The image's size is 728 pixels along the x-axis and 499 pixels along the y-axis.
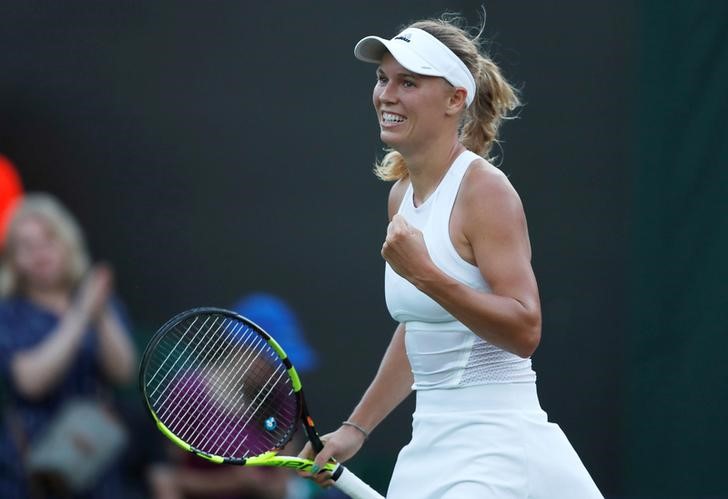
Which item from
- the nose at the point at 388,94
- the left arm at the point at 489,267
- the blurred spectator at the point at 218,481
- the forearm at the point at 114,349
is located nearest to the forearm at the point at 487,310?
the left arm at the point at 489,267

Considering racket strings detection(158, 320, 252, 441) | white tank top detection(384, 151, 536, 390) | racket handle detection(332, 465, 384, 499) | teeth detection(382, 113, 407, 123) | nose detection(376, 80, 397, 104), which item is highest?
nose detection(376, 80, 397, 104)

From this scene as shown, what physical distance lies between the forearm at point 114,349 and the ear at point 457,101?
73.2 inches

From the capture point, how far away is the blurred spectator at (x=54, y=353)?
13.6ft

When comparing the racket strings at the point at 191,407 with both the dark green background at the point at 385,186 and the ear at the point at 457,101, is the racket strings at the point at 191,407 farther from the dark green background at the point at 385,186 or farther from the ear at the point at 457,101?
the dark green background at the point at 385,186

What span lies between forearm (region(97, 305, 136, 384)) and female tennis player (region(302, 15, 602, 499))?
154 centimetres

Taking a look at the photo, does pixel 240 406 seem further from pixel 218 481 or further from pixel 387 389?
pixel 218 481

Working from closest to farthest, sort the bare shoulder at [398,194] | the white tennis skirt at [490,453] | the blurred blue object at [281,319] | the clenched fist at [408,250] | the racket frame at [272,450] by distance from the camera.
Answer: the clenched fist at [408,250] < the white tennis skirt at [490,453] < the racket frame at [272,450] < the bare shoulder at [398,194] < the blurred blue object at [281,319]

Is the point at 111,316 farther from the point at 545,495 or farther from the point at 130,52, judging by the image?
the point at 545,495

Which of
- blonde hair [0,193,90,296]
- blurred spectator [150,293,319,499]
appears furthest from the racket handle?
blonde hair [0,193,90,296]

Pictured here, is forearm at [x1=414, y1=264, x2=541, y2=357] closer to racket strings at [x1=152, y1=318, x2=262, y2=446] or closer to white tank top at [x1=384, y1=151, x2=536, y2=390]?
white tank top at [x1=384, y1=151, x2=536, y2=390]

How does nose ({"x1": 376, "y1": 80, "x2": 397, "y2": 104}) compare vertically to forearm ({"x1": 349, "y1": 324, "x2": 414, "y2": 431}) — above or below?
above

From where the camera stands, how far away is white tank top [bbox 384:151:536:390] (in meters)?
2.57

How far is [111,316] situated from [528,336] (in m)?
2.14

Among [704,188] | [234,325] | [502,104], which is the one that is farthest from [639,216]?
[234,325]
